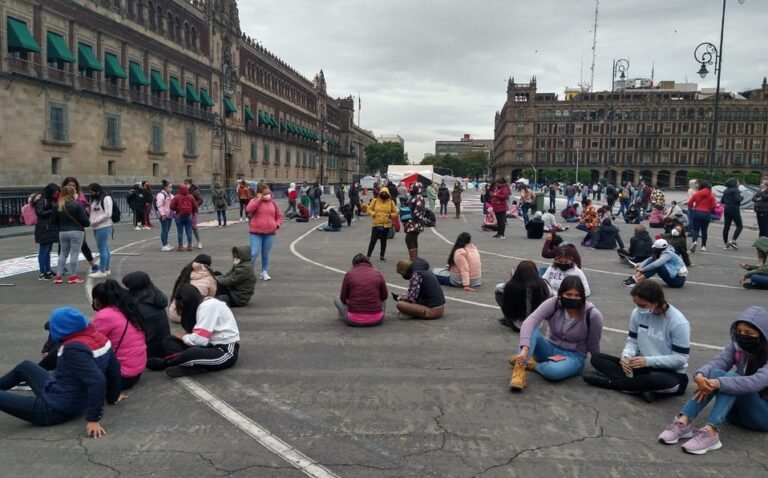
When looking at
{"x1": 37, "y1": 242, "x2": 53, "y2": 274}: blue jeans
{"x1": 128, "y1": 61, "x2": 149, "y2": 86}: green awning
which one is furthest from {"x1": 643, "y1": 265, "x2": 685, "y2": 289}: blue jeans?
{"x1": 128, "y1": 61, "x2": 149, "y2": 86}: green awning

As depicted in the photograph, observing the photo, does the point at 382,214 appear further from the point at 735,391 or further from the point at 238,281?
the point at 735,391

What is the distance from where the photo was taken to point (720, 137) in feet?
401

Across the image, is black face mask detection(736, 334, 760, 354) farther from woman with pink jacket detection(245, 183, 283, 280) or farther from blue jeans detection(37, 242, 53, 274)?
blue jeans detection(37, 242, 53, 274)

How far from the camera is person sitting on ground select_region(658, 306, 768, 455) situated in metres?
4.31

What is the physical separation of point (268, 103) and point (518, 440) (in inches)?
2582

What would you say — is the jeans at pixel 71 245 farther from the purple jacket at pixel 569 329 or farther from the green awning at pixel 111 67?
the green awning at pixel 111 67

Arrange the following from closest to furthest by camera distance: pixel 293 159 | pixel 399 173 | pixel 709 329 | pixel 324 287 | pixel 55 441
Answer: pixel 55 441
pixel 709 329
pixel 324 287
pixel 399 173
pixel 293 159

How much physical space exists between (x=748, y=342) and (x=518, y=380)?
184 cm

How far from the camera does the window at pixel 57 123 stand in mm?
30641

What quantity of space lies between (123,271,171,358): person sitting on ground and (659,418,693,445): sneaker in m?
4.56

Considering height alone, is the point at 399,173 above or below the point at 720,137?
below

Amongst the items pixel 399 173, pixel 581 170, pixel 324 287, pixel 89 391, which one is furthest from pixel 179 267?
pixel 581 170

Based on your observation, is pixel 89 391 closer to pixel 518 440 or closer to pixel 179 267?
pixel 518 440

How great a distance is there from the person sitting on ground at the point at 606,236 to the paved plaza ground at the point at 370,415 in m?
7.56
